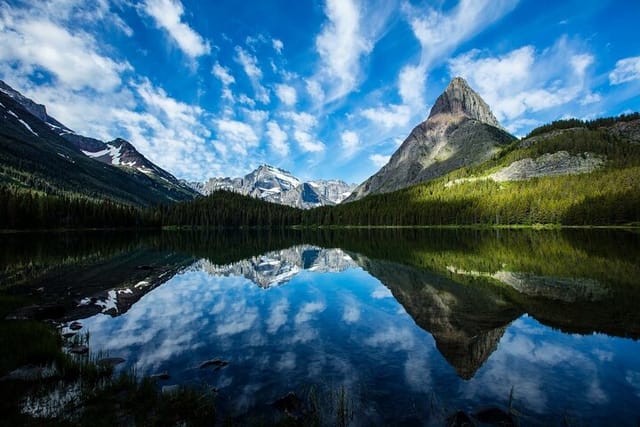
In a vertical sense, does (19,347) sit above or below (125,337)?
above

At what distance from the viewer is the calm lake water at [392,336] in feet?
43.5

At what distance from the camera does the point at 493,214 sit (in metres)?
183

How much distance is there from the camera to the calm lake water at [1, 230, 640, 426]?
13.3 m

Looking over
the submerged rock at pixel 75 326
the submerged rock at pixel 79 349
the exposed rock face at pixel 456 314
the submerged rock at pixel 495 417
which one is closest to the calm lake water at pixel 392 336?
the exposed rock face at pixel 456 314

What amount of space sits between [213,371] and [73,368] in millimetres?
5586

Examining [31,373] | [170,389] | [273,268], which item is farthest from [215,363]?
[273,268]

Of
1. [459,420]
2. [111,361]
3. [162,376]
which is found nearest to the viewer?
[459,420]

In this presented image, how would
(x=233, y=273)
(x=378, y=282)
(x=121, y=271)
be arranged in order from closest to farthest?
(x=378, y=282), (x=121, y=271), (x=233, y=273)

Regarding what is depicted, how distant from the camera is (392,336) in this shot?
69.8ft

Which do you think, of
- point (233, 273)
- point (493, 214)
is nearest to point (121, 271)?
point (233, 273)

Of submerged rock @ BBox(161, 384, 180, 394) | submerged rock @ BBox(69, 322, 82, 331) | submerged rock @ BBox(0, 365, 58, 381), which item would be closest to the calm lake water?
submerged rock @ BBox(69, 322, 82, 331)

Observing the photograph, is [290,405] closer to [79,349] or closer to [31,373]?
[31,373]

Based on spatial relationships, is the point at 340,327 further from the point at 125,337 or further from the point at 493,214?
the point at 493,214

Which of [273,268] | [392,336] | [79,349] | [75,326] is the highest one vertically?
[273,268]
